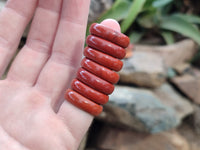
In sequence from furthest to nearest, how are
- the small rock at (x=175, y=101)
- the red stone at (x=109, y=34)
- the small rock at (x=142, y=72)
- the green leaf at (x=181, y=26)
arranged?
the green leaf at (x=181, y=26) < the small rock at (x=175, y=101) < the small rock at (x=142, y=72) < the red stone at (x=109, y=34)

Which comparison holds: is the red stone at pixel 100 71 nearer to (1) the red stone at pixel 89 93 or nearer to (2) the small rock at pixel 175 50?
(1) the red stone at pixel 89 93

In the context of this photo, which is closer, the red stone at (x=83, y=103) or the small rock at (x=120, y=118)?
the red stone at (x=83, y=103)

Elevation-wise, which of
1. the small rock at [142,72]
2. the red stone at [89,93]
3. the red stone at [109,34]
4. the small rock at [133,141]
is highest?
the red stone at [109,34]

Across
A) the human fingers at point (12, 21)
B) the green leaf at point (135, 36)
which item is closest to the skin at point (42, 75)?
the human fingers at point (12, 21)

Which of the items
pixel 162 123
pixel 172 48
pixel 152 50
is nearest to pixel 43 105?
pixel 162 123

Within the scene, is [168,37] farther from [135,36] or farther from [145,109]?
[145,109]

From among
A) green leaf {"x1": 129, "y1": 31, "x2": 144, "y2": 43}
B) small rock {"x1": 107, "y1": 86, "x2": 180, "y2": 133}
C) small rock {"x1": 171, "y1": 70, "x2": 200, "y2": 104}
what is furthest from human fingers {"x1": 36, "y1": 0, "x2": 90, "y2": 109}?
small rock {"x1": 171, "y1": 70, "x2": 200, "y2": 104}
